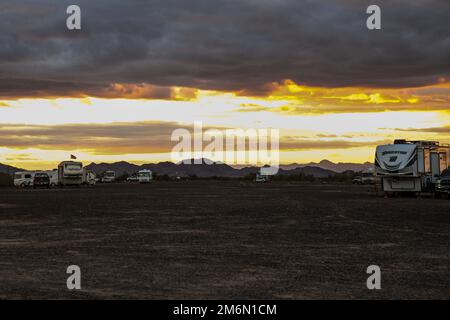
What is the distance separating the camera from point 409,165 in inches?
1651

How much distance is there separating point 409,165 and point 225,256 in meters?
30.1

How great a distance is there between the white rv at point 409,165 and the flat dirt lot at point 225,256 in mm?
17330

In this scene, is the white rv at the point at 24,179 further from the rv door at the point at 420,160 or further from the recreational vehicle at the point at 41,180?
the rv door at the point at 420,160

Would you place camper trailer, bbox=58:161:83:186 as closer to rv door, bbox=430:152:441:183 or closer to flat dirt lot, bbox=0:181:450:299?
rv door, bbox=430:152:441:183

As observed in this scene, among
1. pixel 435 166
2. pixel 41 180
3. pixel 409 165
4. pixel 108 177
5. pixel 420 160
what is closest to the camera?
pixel 409 165

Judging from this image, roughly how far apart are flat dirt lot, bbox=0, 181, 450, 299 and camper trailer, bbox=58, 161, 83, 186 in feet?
177

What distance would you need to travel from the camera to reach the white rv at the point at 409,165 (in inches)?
1657

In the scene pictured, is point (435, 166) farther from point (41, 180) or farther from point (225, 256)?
point (41, 180)

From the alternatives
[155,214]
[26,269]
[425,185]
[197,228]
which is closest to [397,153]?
[425,185]

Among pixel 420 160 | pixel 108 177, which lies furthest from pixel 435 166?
pixel 108 177

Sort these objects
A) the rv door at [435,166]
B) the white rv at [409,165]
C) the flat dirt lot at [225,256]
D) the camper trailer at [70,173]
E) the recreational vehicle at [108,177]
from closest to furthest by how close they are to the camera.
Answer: the flat dirt lot at [225,256] → the white rv at [409,165] → the rv door at [435,166] → the camper trailer at [70,173] → the recreational vehicle at [108,177]

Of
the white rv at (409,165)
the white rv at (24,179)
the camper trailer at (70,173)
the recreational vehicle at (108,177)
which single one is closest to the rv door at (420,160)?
the white rv at (409,165)

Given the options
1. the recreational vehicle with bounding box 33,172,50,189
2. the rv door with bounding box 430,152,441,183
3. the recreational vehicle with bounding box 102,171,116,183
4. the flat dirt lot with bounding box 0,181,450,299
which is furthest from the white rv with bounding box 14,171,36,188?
Answer: the flat dirt lot with bounding box 0,181,450,299
